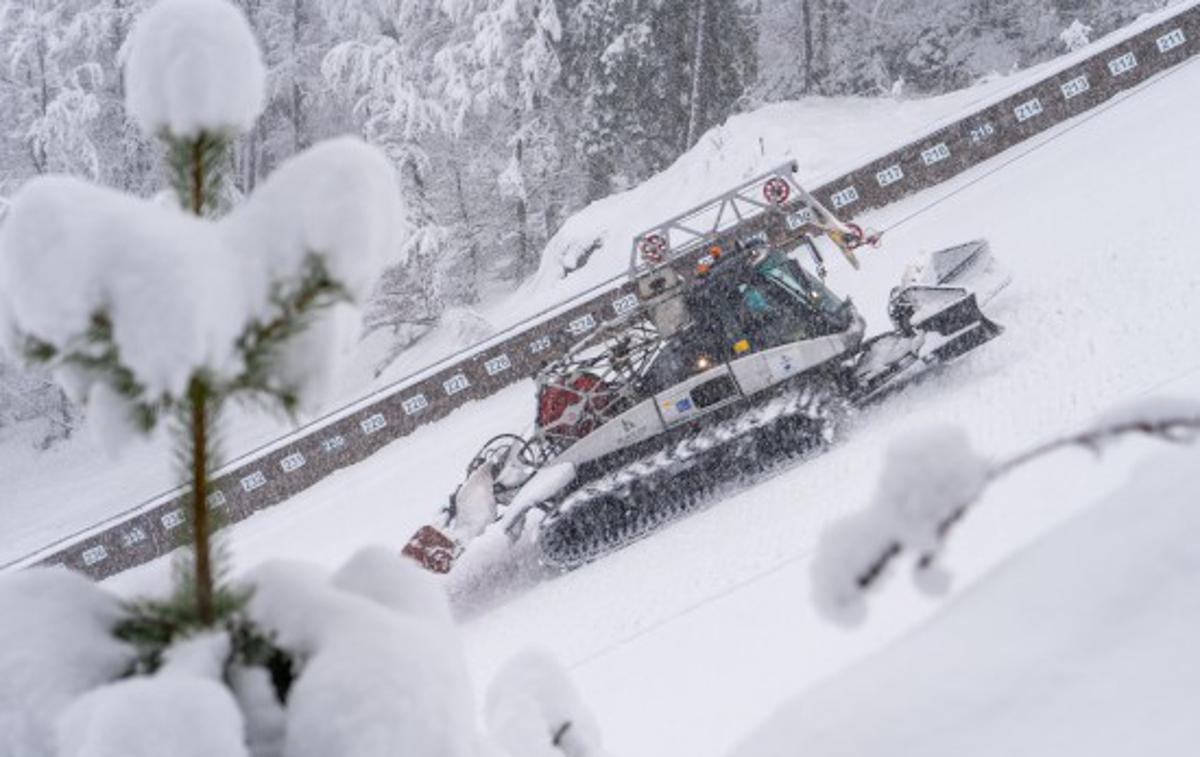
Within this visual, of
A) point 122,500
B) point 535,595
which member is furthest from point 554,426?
point 122,500

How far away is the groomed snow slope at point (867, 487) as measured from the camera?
432cm

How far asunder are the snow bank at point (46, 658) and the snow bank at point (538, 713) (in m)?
1.25

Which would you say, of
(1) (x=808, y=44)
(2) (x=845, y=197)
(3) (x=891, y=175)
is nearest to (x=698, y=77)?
(1) (x=808, y=44)

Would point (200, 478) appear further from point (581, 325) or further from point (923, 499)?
point (581, 325)

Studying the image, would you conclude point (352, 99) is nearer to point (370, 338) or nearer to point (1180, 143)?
point (370, 338)

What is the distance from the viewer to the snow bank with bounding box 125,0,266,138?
1613mm

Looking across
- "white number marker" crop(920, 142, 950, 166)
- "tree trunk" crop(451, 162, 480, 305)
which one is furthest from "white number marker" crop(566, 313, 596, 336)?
"tree trunk" crop(451, 162, 480, 305)

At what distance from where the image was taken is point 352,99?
24.8m

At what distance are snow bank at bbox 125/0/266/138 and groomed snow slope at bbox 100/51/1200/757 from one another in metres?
0.83

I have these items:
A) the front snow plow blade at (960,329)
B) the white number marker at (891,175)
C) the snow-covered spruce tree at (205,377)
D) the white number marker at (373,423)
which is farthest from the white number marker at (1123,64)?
the snow-covered spruce tree at (205,377)

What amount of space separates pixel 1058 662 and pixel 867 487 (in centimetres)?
604

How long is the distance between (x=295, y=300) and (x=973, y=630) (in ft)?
3.90

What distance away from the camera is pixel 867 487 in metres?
7.48

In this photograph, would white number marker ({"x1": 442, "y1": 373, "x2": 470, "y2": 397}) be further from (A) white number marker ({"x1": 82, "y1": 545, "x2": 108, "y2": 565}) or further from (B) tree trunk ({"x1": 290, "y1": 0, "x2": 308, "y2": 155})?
(B) tree trunk ({"x1": 290, "y1": 0, "x2": 308, "y2": 155})
